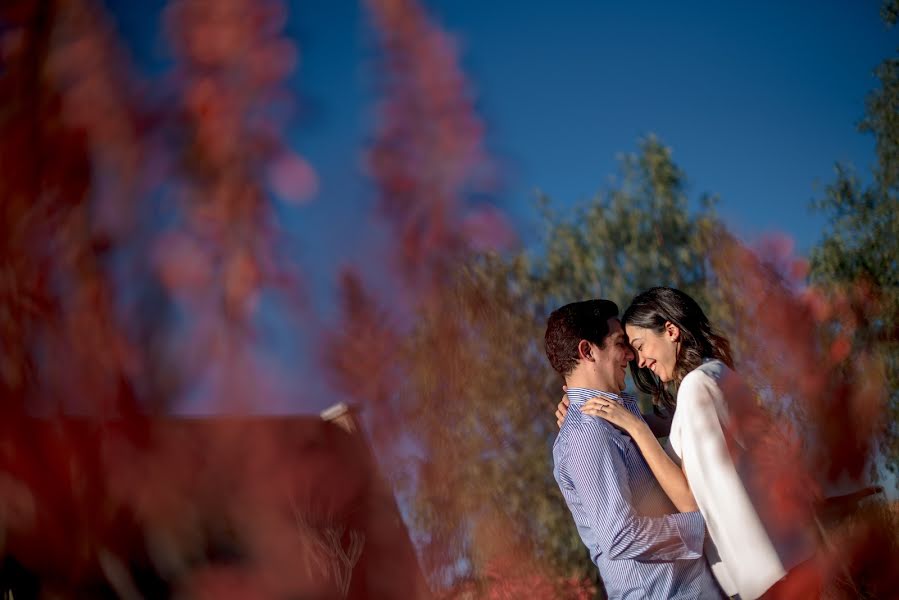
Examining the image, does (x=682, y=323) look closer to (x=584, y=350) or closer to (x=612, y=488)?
(x=584, y=350)

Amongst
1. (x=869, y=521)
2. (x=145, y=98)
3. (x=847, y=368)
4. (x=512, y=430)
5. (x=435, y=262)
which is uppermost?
(x=145, y=98)

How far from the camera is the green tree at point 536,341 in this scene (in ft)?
37.7

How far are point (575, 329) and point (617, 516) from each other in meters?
0.70

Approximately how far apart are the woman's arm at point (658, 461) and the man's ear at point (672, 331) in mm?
290

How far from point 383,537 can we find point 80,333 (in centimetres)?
792

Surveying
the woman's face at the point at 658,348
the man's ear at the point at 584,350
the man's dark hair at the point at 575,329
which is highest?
the man's dark hair at the point at 575,329

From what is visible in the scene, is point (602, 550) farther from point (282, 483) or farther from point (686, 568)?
point (282, 483)

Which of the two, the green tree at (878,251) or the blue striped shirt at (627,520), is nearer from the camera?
the blue striped shirt at (627,520)

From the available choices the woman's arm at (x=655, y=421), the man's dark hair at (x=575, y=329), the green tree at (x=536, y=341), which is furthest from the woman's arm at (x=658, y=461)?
the green tree at (x=536, y=341)

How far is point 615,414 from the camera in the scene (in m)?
2.51

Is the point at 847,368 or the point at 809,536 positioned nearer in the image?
the point at 809,536

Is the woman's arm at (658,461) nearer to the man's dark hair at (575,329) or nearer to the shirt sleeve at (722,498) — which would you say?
the shirt sleeve at (722,498)

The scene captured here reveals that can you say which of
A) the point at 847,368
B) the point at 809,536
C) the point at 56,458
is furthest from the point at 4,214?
the point at 847,368

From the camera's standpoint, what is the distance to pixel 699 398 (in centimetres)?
229
